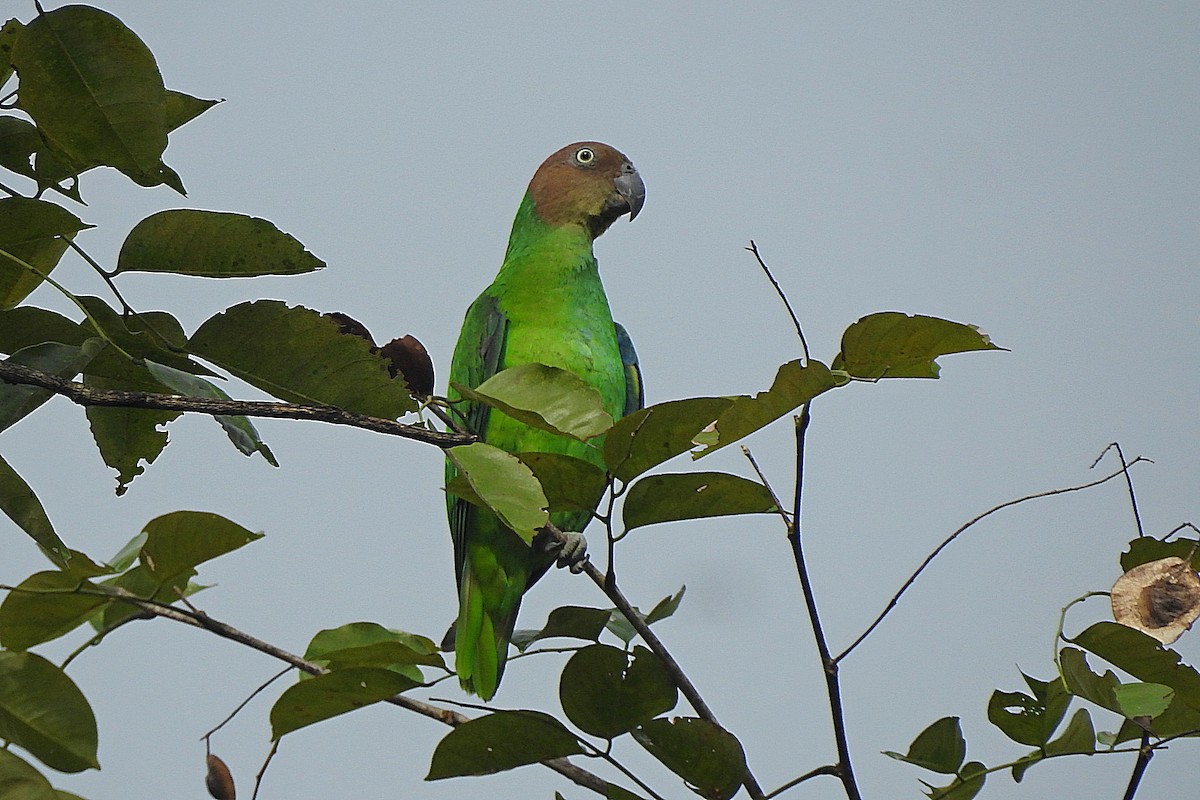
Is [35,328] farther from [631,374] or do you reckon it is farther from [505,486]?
[631,374]

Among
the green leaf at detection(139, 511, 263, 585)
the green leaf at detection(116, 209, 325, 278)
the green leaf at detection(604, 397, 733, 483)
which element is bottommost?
the green leaf at detection(139, 511, 263, 585)

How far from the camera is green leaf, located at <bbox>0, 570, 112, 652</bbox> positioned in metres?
0.90

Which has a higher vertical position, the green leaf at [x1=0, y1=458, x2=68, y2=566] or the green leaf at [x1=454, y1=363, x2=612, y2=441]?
the green leaf at [x1=454, y1=363, x2=612, y2=441]

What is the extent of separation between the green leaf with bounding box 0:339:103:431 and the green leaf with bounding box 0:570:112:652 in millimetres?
141

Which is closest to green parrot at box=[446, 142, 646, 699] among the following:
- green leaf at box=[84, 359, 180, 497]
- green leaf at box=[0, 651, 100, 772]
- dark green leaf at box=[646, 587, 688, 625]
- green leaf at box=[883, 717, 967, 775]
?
dark green leaf at box=[646, 587, 688, 625]

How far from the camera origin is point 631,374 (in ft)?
9.29

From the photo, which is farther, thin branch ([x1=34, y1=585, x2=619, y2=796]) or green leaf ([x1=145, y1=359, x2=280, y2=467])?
thin branch ([x1=34, y1=585, x2=619, y2=796])

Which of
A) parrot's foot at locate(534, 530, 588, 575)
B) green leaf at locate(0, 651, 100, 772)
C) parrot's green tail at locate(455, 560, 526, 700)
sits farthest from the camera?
parrot's green tail at locate(455, 560, 526, 700)

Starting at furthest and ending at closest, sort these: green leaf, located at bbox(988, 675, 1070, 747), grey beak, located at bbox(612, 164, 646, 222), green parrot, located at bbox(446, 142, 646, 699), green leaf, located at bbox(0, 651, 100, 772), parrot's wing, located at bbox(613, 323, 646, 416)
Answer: grey beak, located at bbox(612, 164, 646, 222), parrot's wing, located at bbox(613, 323, 646, 416), green parrot, located at bbox(446, 142, 646, 699), green leaf, located at bbox(988, 675, 1070, 747), green leaf, located at bbox(0, 651, 100, 772)

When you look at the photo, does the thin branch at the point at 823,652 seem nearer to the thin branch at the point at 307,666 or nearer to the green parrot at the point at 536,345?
the thin branch at the point at 307,666

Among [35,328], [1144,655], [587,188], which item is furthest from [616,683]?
[587,188]

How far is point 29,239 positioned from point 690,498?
2.09 feet

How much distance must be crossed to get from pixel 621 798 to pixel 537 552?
137cm

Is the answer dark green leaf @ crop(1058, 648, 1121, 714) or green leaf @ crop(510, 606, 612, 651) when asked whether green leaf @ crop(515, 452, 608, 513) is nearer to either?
green leaf @ crop(510, 606, 612, 651)
